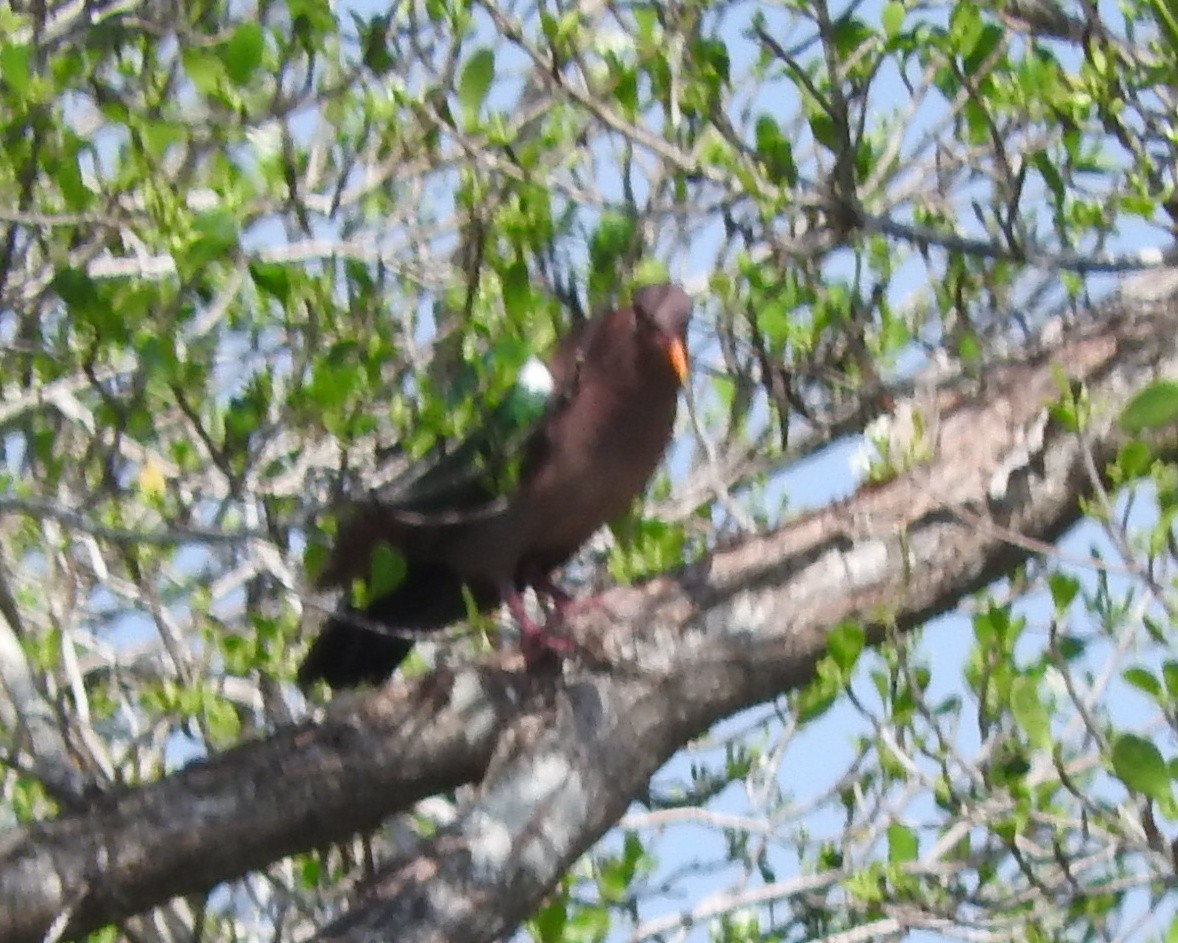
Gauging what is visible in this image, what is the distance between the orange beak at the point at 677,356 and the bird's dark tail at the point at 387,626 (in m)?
0.63

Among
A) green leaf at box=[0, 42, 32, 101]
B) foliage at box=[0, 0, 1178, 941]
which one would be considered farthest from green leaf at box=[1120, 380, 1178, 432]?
green leaf at box=[0, 42, 32, 101]

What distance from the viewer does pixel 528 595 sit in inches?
156

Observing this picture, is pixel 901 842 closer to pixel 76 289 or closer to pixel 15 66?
pixel 76 289

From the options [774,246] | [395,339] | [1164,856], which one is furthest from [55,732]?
[1164,856]

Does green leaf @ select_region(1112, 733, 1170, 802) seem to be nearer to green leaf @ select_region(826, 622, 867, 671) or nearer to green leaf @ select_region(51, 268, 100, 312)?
green leaf @ select_region(826, 622, 867, 671)

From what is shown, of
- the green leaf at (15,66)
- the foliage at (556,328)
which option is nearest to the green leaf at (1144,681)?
the foliage at (556,328)

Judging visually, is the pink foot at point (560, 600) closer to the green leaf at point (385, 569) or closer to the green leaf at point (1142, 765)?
the green leaf at point (385, 569)

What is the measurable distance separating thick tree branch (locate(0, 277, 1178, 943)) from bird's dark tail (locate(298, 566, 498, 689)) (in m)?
0.46

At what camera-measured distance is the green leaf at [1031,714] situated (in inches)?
90.7

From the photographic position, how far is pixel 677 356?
10.8 feet

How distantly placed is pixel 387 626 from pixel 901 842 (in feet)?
4.06

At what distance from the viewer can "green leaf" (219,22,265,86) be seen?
8.54 ft

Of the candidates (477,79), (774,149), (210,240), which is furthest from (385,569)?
(774,149)

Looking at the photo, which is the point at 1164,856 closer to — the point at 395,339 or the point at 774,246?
the point at 774,246
